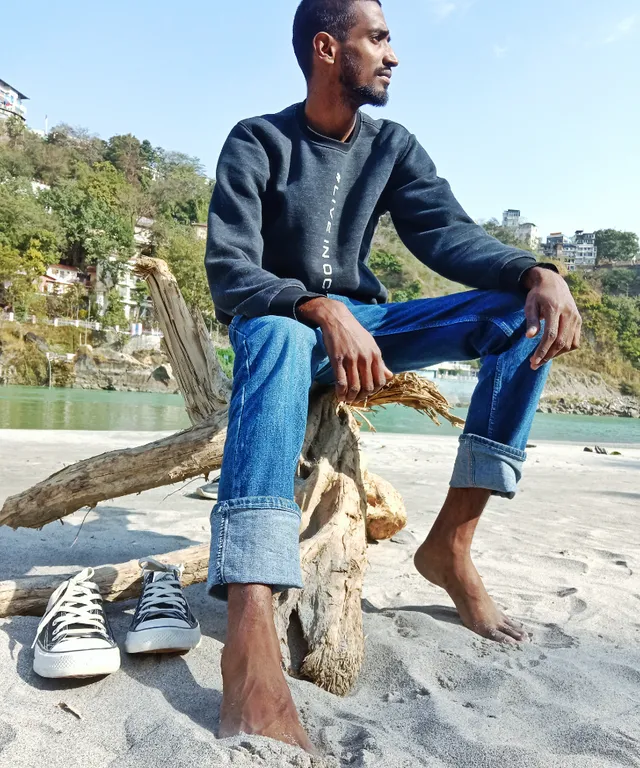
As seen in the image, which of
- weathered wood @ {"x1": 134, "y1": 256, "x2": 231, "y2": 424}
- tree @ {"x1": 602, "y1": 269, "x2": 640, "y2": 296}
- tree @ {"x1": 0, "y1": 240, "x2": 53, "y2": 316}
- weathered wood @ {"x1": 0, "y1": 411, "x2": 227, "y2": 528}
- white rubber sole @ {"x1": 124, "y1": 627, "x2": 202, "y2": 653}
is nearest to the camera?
white rubber sole @ {"x1": 124, "y1": 627, "x2": 202, "y2": 653}

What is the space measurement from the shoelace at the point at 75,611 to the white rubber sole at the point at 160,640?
0.06 m

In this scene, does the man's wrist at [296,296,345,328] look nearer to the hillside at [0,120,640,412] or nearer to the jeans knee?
the jeans knee

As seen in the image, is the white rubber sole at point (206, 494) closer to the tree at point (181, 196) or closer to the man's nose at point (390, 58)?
the man's nose at point (390, 58)

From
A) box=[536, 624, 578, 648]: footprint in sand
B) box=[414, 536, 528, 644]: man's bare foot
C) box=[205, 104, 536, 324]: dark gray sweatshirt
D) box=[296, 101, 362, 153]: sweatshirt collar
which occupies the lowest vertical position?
box=[536, 624, 578, 648]: footprint in sand

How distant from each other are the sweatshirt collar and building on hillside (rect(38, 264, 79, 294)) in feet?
184

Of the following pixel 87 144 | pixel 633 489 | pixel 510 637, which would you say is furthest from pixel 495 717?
pixel 87 144

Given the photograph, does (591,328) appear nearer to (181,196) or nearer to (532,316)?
(181,196)

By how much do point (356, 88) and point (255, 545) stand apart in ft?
4.78

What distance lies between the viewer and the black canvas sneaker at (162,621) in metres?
1.45

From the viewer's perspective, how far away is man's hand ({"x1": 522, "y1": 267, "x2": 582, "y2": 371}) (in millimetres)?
1653

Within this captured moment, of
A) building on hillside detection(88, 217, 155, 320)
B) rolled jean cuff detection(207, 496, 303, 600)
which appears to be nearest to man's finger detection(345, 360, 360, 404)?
rolled jean cuff detection(207, 496, 303, 600)

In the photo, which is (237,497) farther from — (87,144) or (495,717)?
(87,144)

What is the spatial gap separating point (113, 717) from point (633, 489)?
6.21 metres

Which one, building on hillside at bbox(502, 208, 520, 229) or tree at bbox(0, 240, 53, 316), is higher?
building on hillside at bbox(502, 208, 520, 229)
